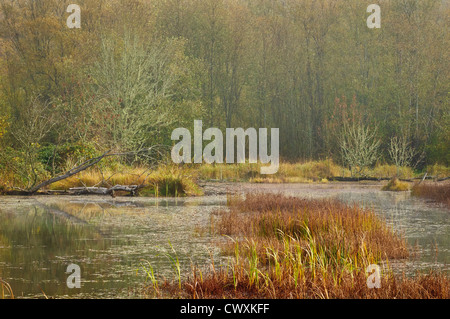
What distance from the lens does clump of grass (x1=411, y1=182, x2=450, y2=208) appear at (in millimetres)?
18039

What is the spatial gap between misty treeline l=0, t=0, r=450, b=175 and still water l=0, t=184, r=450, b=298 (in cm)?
657

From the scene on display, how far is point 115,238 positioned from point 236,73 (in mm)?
27613

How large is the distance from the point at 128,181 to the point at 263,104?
1790 centimetres

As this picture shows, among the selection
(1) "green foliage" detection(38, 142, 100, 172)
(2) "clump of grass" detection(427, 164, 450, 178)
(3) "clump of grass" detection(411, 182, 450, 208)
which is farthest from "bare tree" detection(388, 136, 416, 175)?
(1) "green foliage" detection(38, 142, 100, 172)

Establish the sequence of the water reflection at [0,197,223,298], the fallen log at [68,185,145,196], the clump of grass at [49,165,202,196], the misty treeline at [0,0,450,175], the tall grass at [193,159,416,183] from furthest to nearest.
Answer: the tall grass at [193,159,416,183], the misty treeline at [0,0,450,175], the clump of grass at [49,165,202,196], the fallen log at [68,185,145,196], the water reflection at [0,197,223,298]

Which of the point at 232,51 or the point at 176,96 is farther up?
the point at 232,51

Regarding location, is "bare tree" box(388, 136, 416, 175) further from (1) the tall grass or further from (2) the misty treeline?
(1) the tall grass

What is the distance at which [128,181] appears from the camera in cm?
2003

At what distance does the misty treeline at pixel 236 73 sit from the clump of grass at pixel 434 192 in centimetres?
589

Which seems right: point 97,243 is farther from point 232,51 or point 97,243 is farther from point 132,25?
point 232,51

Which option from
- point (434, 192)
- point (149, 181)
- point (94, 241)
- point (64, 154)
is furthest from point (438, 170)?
point (94, 241)

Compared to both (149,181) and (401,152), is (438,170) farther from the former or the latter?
(149,181)

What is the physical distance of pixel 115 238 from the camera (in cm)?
1070
